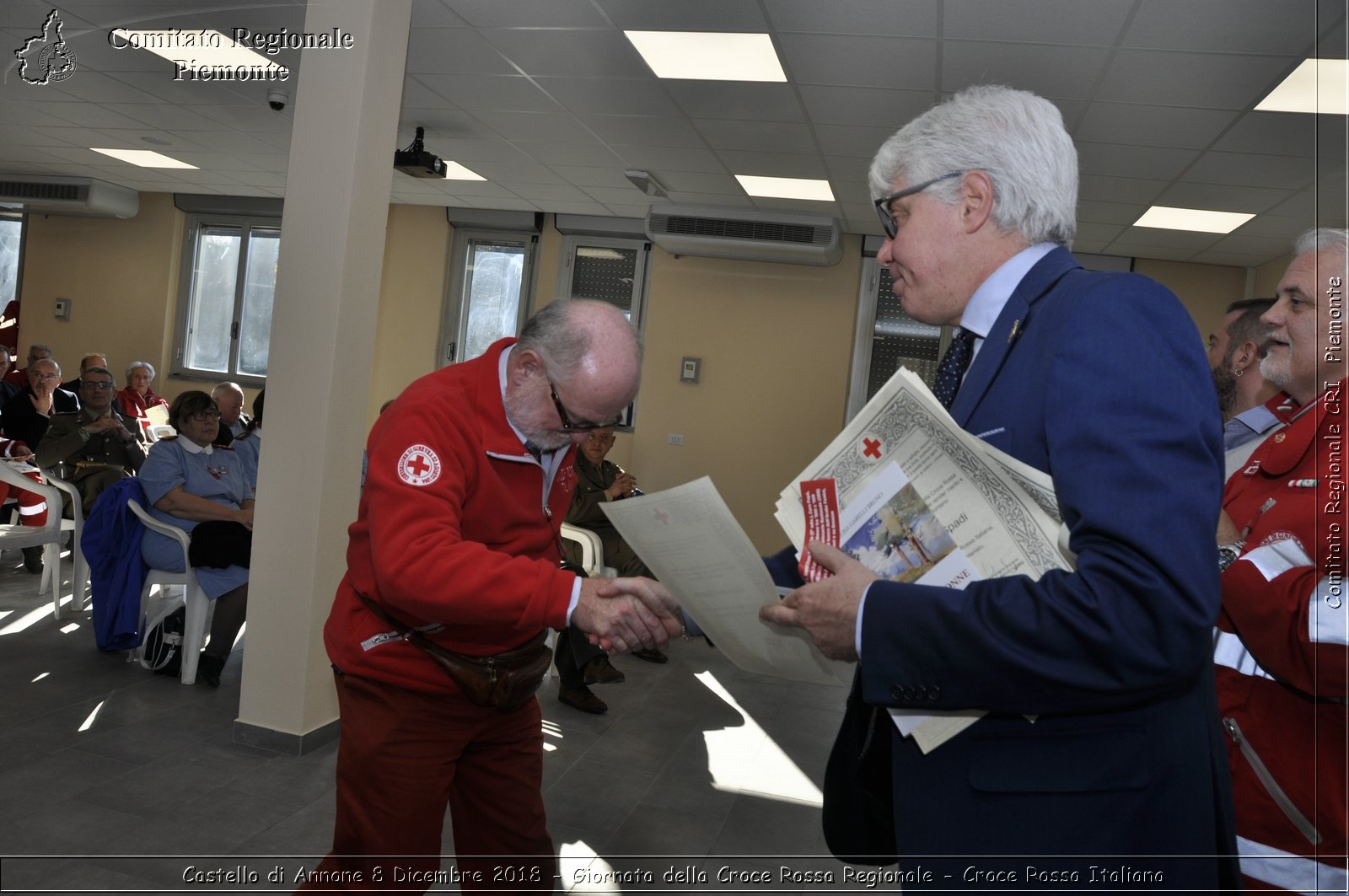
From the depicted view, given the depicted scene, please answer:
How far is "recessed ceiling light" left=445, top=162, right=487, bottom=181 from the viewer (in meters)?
7.48

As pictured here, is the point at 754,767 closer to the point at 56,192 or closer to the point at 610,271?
the point at 610,271

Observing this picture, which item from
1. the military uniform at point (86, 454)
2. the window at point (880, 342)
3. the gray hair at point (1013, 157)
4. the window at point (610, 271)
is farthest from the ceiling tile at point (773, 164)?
the gray hair at point (1013, 157)

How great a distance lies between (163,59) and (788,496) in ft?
20.2

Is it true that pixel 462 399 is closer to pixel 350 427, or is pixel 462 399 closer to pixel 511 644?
pixel 511 644

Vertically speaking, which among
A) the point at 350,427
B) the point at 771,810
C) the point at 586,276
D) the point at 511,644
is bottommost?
the point at 771,810

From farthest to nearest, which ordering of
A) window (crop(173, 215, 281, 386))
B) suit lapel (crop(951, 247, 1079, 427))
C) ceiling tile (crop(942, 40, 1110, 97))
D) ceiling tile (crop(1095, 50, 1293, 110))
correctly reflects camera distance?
window (crop(173, 215, 281, 386)) < ceiling tile (crop(942, 40, 1110, 97)) < ceiling tile (crop(1095, 50, 1293, 110)) < suit lapel (crop(951, 247, 1079, 427))

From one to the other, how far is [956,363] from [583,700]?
3.56 m

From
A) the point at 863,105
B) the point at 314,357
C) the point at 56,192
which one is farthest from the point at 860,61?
the point at 56,192

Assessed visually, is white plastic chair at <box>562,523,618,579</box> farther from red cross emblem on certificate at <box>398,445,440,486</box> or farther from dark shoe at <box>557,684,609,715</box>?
red cross emblem on certificate at <box>398,445,440,486</box>

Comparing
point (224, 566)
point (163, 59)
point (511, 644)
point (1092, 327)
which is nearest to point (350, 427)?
point (224, 566)

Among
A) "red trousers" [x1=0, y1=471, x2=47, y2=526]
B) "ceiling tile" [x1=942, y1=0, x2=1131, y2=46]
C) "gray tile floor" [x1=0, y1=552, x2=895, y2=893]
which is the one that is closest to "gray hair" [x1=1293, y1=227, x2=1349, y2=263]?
"gray tile floor" [x1=0, y1=552, x2=895, y2=893]

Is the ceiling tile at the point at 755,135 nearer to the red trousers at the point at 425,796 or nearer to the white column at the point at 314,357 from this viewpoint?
the white column at the point at 314,357

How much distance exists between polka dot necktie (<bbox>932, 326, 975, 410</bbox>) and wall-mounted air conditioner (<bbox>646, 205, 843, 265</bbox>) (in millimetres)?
6849

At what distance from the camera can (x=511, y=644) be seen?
1.74 meters
